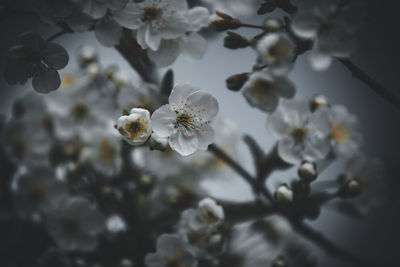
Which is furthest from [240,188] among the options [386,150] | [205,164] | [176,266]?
[386,150]

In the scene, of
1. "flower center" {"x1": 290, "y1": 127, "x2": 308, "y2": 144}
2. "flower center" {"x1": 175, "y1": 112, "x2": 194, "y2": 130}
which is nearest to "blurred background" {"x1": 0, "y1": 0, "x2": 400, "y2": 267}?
"flower center" {"x1": 290, "y1": 127, "x2": 308, "y2": 144}

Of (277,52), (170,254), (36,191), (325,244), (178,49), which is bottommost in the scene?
(36,191)

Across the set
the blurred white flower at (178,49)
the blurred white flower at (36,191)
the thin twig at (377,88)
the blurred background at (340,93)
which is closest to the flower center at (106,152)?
the blurred white flower at (36,191)

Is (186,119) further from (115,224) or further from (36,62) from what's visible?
(115,224)

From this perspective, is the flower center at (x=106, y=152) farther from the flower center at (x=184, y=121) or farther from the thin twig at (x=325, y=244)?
the thin twig at (x=325, y=244)

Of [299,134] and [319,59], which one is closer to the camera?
[319,59]

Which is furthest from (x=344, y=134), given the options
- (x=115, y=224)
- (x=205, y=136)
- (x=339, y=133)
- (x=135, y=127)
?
(x=115, y=224)

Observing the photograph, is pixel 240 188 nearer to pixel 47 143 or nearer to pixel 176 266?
pixel 176 266
